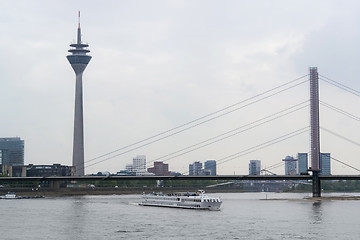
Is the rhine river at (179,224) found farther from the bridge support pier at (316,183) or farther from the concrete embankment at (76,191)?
the concrete embankment at (76,191)

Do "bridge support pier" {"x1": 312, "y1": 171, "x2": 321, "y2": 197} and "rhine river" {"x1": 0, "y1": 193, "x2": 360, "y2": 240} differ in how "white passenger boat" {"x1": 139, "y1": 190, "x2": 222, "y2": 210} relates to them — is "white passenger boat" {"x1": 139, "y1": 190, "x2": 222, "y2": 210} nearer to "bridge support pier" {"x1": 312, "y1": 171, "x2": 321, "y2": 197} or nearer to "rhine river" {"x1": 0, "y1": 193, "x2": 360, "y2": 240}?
"rhine river" {"x1": 0, "y1": 193, "x2": 360, "y2": 240}

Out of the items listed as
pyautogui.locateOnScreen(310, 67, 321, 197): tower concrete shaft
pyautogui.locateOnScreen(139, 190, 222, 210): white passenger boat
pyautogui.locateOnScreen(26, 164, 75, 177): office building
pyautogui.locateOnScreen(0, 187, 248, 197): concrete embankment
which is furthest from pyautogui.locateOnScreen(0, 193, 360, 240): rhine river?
pyautogui.locateOnScreen(26, 164, 75, 177): office building

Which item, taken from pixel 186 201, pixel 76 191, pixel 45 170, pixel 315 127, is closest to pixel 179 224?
pixel 186 201

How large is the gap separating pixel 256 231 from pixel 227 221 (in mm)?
9583

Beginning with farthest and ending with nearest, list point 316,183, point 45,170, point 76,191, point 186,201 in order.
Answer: point 45,170 < point 76,191 < point 316,183 < point 186,201

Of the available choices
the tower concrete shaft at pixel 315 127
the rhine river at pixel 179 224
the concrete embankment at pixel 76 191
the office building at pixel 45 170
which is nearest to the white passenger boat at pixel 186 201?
the rhine river at pixel 179 224

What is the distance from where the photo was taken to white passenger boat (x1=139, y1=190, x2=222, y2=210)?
8838 centimetres

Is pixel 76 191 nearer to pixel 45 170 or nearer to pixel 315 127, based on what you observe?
pixel 45 170

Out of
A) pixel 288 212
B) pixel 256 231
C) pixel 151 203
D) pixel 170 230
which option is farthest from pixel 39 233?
pixel 151 203

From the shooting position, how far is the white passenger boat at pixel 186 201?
88.4 meters

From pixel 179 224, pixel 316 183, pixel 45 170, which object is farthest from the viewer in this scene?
pixel 45 170

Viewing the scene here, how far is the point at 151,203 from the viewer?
99.4 meters

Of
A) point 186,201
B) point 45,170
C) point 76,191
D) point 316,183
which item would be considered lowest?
point 76,191

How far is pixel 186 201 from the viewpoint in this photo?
9269 centimetres
